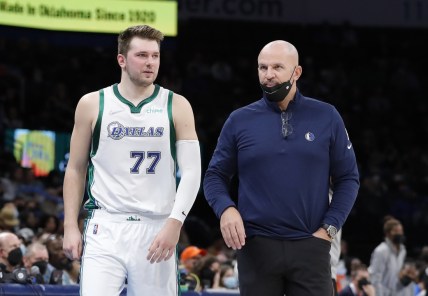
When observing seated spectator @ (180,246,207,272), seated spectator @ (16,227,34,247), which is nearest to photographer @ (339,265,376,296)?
seated spectator @ (180,246,207,272)

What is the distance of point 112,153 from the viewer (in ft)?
18.5

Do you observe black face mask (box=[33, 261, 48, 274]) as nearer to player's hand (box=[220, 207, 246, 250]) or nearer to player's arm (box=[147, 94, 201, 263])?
player's arm (box=[147, 94, 201, 263])

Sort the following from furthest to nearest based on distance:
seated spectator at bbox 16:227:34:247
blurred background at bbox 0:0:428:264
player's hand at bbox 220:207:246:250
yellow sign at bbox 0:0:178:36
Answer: blurred background at bbox 0:0:428:264, yellow sign at bbox 0:0:178:36, seated spectator at bbox 16:227:34:247, player's hand at bbox 220:207:246:250

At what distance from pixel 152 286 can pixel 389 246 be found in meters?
8.87

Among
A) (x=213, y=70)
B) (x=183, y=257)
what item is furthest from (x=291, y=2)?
(x=183, y=257)

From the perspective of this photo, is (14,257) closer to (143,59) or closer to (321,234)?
(143,59)

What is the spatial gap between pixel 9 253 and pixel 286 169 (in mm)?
4026

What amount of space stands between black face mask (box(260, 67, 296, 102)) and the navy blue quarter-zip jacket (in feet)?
0.21

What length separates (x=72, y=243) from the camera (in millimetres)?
5484

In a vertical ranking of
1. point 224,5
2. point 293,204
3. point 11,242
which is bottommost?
point 11,242

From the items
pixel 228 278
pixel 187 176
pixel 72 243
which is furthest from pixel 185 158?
pixel 228 278

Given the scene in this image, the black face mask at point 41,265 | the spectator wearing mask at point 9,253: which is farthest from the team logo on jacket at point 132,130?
the black face mask at point 41,265

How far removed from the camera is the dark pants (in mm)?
5434

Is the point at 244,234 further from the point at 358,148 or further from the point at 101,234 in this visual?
the point at 358,148
